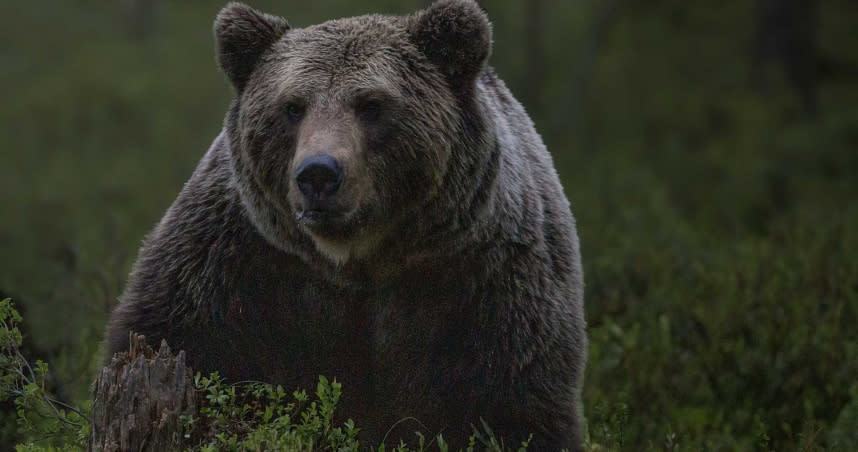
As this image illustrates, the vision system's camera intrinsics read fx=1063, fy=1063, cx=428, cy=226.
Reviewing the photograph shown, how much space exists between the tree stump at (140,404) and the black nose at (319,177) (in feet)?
2.46

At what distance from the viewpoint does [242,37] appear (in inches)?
171

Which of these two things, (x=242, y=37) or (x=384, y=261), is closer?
(x=384, y=261)

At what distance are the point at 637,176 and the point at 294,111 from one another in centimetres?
1143

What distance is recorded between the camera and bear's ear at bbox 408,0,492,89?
4.22m

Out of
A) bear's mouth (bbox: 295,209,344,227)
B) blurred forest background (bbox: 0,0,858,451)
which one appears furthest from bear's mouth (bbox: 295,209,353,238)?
blurred forest background (bbox: 0,0,858,451)

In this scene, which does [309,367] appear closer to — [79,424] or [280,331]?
[280,331]

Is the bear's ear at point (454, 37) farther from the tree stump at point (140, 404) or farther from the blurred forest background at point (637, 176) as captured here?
the tree stump at point (140, 404)

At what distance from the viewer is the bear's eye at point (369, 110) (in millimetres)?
4020

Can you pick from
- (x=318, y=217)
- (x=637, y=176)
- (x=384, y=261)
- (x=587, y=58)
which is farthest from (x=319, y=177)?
(x=587, y=58)

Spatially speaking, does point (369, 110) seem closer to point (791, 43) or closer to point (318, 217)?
point (318, 217)

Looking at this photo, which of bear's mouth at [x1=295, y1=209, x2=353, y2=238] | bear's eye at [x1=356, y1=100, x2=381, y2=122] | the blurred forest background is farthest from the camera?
the blurred forest background

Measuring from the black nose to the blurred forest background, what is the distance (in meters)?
1.02

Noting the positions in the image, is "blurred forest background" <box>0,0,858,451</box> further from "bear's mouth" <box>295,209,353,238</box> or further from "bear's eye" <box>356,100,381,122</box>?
"bear's eye" <box>356,100,381,122</box>

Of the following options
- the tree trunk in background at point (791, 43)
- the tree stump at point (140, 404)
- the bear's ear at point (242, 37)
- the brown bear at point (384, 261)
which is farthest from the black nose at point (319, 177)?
the tree trunk in background at point (791, 43)
